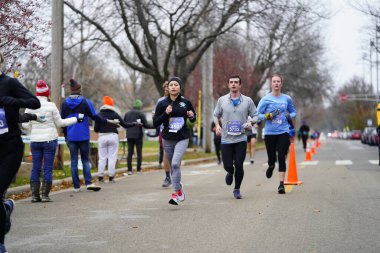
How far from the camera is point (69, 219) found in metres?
9.04

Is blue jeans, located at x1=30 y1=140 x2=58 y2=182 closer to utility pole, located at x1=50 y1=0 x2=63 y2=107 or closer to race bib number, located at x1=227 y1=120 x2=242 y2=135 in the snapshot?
race bib number, located at x1=227 y1=120 x2=242 y2=135

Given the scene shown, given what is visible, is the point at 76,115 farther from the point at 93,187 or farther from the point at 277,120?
the point at 277,120

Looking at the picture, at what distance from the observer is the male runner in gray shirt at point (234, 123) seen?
11.0 m

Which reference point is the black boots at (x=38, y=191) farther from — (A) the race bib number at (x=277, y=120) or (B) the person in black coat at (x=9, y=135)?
(B) the person in black coat at (x=9, y=135)

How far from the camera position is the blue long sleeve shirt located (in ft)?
39.2

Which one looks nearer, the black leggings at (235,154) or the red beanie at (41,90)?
the black leggings at (235,154)

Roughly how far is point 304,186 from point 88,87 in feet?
164

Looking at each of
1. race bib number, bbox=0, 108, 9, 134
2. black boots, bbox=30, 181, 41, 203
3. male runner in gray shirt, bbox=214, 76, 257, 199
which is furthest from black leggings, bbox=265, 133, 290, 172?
race bib number, bbox=0, 108, 9, 134


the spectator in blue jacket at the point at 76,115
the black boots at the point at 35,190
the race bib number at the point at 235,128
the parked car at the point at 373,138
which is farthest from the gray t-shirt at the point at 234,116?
the parked car at the point at 373,138

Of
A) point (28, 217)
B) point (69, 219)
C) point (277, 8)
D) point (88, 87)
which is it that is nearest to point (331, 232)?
point (69, 219)

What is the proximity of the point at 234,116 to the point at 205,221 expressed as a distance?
9.19 feet

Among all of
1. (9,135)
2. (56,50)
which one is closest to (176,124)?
(9,135)

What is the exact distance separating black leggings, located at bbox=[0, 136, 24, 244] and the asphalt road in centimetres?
64

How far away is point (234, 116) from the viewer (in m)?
11.0
